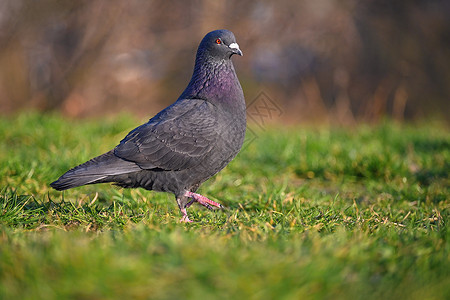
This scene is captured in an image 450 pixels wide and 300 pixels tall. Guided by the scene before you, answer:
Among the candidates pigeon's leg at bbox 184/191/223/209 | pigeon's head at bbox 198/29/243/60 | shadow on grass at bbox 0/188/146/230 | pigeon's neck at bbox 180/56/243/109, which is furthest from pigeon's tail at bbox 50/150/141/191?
pigeon's head at bbox 198/29/243/60

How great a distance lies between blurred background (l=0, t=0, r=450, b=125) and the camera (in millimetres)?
8789

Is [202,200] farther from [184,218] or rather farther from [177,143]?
[177,143]

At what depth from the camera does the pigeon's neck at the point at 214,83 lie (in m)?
3.55

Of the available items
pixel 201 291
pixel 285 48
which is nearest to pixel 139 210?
pixel 201 291

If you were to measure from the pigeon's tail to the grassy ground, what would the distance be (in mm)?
203

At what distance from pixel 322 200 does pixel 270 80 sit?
744 centimetres

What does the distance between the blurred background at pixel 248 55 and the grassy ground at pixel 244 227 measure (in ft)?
9.95

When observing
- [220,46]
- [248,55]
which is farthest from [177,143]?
[248,55]

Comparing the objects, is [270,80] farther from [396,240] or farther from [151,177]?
[396,240]

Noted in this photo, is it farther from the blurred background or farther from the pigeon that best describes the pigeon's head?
the blurred background

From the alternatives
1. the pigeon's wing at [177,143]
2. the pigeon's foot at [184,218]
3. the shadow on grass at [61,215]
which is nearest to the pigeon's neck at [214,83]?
the pigeon's wing at [177,143]

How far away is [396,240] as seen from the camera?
98.8 inches

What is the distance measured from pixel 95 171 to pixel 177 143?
59 cm

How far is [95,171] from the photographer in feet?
10.6
